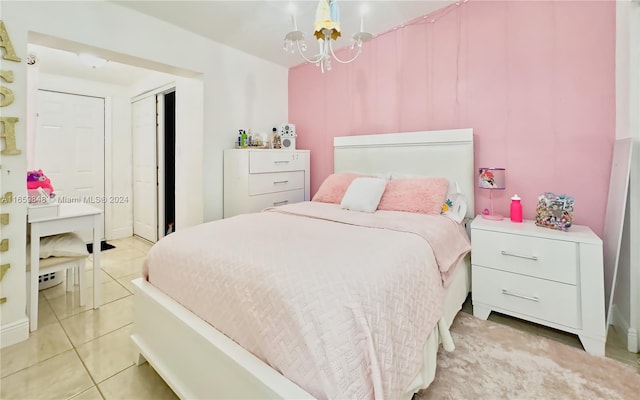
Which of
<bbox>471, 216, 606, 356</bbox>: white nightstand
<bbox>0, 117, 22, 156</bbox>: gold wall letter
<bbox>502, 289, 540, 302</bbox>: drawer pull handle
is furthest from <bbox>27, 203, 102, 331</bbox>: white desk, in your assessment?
<bbox>502, 289, 540, 302</bbox>: drawer pull handle

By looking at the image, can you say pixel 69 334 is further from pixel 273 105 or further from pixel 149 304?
pixel 273 105

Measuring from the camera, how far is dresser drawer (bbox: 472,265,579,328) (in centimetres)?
169

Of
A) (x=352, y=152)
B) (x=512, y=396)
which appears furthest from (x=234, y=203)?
(x=512, y=396)

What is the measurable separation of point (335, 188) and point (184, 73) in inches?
72.4

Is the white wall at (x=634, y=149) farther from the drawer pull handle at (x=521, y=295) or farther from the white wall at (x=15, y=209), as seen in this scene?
the white wall at (x=15, y=209)

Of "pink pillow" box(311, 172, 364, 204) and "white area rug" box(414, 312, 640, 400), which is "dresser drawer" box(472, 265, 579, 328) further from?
"pink pillow" box(311, 172, 364, 204)

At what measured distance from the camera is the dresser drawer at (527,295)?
1.69 metres

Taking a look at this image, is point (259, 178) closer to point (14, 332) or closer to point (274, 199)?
point (274, 199)

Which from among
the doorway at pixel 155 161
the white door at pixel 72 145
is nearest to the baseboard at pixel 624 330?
the doorway at pixel 155 161

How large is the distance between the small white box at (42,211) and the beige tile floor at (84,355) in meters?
0.72

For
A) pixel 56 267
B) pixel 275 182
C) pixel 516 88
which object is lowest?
pixel 56 267

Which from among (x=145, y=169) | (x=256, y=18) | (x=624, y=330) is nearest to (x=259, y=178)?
(x=256, y=18)

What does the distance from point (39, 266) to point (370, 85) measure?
3119mm

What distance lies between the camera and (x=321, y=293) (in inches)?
37.7
